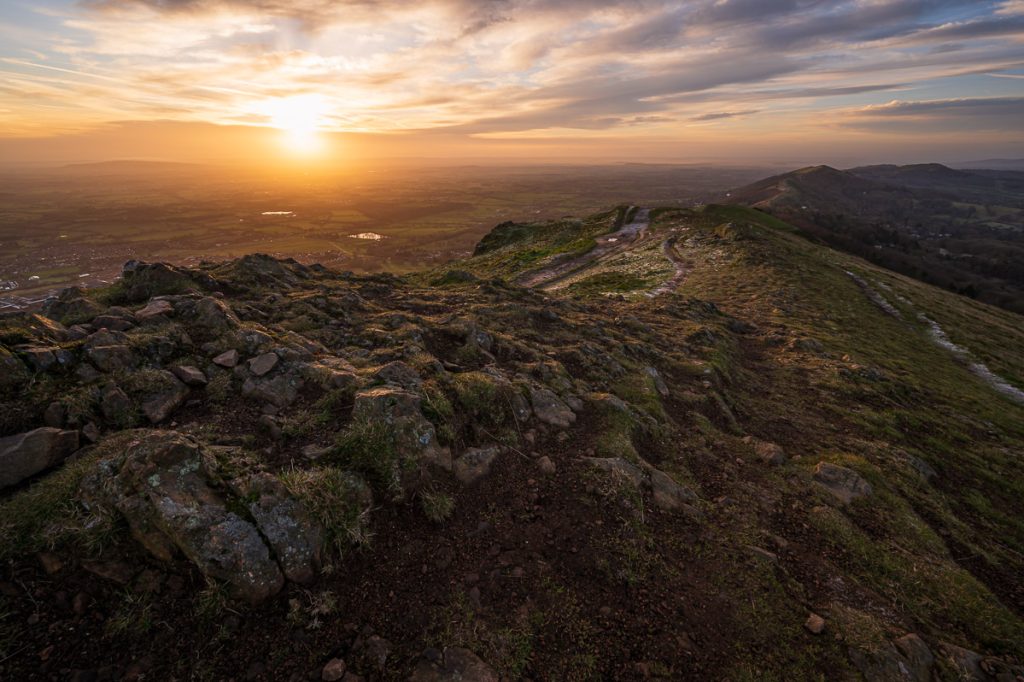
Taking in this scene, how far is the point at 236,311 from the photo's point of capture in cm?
1375

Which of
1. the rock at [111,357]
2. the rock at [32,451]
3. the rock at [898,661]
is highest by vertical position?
the rock at [111,357]

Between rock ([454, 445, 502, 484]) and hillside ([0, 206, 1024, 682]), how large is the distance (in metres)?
0.05

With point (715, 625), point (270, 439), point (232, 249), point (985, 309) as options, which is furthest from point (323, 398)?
point (232, 249)

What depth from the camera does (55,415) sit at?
756 centimetres

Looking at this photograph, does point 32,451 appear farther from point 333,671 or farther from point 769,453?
point 769,453

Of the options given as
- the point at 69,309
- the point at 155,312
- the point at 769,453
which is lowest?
the point at 769,453

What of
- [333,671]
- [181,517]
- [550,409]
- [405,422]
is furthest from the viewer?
[550,409]

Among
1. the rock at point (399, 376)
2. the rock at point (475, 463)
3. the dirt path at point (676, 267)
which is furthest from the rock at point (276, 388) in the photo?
the dirt path at point (676, 267)

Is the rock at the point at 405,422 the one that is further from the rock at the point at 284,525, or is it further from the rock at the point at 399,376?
the rock at the point at 284,525

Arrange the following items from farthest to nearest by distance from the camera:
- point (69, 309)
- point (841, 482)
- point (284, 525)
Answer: point (841, 482) < point (69, 309) < point (284, 525)

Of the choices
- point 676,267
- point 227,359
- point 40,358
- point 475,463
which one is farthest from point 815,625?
point 676,267

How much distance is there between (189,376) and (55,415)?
224cm

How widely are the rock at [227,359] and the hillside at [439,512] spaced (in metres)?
0.25

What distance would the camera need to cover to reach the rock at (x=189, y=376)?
9.49m
